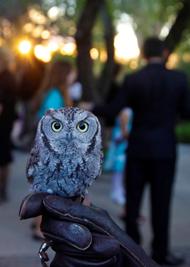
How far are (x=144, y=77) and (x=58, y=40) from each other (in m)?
31.3

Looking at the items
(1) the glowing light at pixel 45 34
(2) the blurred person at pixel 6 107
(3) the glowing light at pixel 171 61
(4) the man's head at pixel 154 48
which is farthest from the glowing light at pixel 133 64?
(4) the man's head at pixel 154 48

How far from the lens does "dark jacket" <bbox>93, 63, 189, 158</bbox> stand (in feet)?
20.2

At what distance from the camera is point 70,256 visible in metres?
2.42

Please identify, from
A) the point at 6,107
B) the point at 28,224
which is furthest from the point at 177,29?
the point at 28,224

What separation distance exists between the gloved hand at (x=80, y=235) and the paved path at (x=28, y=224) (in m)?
4.20

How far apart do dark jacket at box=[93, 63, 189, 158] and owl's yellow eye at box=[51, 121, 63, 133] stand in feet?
11.8

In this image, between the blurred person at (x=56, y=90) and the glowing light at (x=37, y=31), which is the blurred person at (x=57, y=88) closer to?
the blurred person at (x=56, y=90)

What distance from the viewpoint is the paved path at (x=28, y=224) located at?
271 inches

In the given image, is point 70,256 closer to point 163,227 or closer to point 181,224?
point 163,227

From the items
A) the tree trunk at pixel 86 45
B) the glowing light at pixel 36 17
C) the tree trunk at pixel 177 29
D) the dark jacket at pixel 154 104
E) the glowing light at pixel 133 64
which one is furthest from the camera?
the glowing light at pixel 133 64

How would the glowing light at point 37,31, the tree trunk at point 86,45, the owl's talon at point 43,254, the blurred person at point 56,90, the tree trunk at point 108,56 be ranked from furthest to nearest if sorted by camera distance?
the glowing light at point 37,31 < the tree trunk at point 108,56 < the tree trunk at point 86,45 < the blurred person at point 56,90 < the owl's talon at point 43,254

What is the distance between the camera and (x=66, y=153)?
8.22 ft

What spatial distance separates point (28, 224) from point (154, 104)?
115 inches

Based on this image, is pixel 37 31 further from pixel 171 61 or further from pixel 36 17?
pixel 171 61
